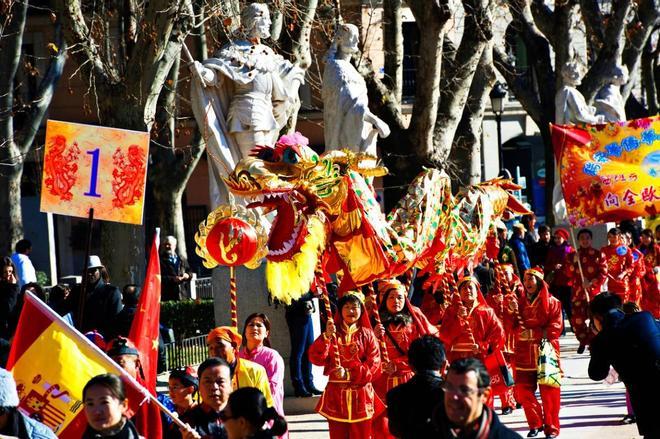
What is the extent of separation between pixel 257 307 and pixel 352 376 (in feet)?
12.8

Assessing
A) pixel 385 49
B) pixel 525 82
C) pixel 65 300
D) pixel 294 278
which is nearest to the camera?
pixel 294 278

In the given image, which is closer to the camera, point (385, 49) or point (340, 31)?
point (340, 31)

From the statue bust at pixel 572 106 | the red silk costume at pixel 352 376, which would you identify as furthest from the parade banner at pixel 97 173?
the statue bust at pixel 572 106

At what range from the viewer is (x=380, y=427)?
11.4 metres

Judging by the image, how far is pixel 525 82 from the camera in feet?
88.1

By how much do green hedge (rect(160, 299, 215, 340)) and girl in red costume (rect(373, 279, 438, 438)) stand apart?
7152 mm

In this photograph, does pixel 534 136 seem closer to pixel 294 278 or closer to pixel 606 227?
pixel 606 227

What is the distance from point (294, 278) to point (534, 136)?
88.2 feet

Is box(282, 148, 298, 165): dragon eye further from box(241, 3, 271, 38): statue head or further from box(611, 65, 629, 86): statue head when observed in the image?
box(611, 65, 629, 86): statue head

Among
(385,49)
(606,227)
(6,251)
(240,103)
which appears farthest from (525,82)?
(240,103)

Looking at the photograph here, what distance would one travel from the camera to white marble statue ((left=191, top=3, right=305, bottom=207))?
571 inches

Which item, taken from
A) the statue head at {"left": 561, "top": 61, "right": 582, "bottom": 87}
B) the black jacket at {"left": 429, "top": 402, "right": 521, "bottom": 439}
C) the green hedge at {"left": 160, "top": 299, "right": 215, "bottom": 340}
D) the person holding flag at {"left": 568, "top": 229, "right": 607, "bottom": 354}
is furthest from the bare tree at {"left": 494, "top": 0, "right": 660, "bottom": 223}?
the black jacket at {"left": 429, "top": 402, "right": 521, "bottom": 439}

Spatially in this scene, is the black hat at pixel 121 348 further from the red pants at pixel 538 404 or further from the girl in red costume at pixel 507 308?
the girl in red costume at pixel 507 308

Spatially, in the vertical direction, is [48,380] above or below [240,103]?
below
